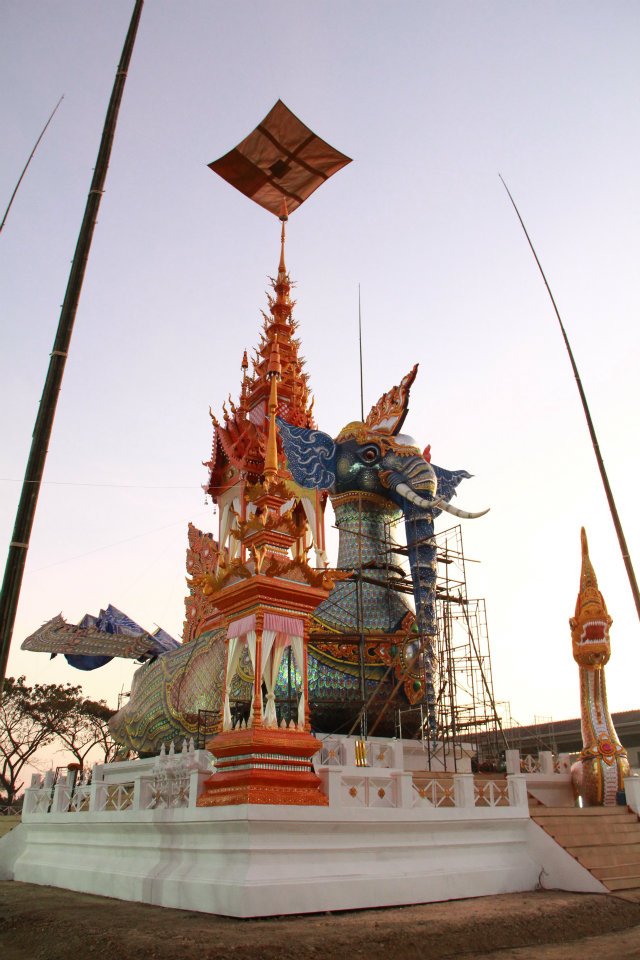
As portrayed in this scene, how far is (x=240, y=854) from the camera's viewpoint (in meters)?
8.04

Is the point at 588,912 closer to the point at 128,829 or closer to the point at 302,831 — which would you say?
the point at 302,831

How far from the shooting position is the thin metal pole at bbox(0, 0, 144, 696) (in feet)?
12.2

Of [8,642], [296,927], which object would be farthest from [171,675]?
[8,642]

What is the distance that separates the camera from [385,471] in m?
17.0

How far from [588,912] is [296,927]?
11.7 ft

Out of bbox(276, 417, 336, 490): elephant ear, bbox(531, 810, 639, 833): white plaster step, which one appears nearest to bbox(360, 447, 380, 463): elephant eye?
bbox(276, 417, 336, 490): elephant ear

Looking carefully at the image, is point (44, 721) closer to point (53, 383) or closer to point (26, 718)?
point (26, 718)

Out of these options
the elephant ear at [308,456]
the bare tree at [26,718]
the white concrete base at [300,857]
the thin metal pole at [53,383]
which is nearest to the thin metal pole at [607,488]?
the thin metal pole at [53,383]

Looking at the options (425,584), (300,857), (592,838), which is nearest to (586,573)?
(425,584)

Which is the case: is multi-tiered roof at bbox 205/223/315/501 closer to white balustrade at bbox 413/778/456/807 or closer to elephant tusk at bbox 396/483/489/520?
elephant tusk at bbox 396/483/489/520

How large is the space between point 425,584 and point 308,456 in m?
3.86

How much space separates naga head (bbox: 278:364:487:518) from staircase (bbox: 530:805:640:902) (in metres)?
6.71

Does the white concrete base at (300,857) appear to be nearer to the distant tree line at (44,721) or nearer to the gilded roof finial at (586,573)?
the gilded roof finial at (586,573)

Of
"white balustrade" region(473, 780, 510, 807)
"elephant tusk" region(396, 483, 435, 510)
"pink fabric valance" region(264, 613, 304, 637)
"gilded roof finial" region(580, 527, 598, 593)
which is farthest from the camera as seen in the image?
"elephant tusk" region(396, 483, 435, 510)
